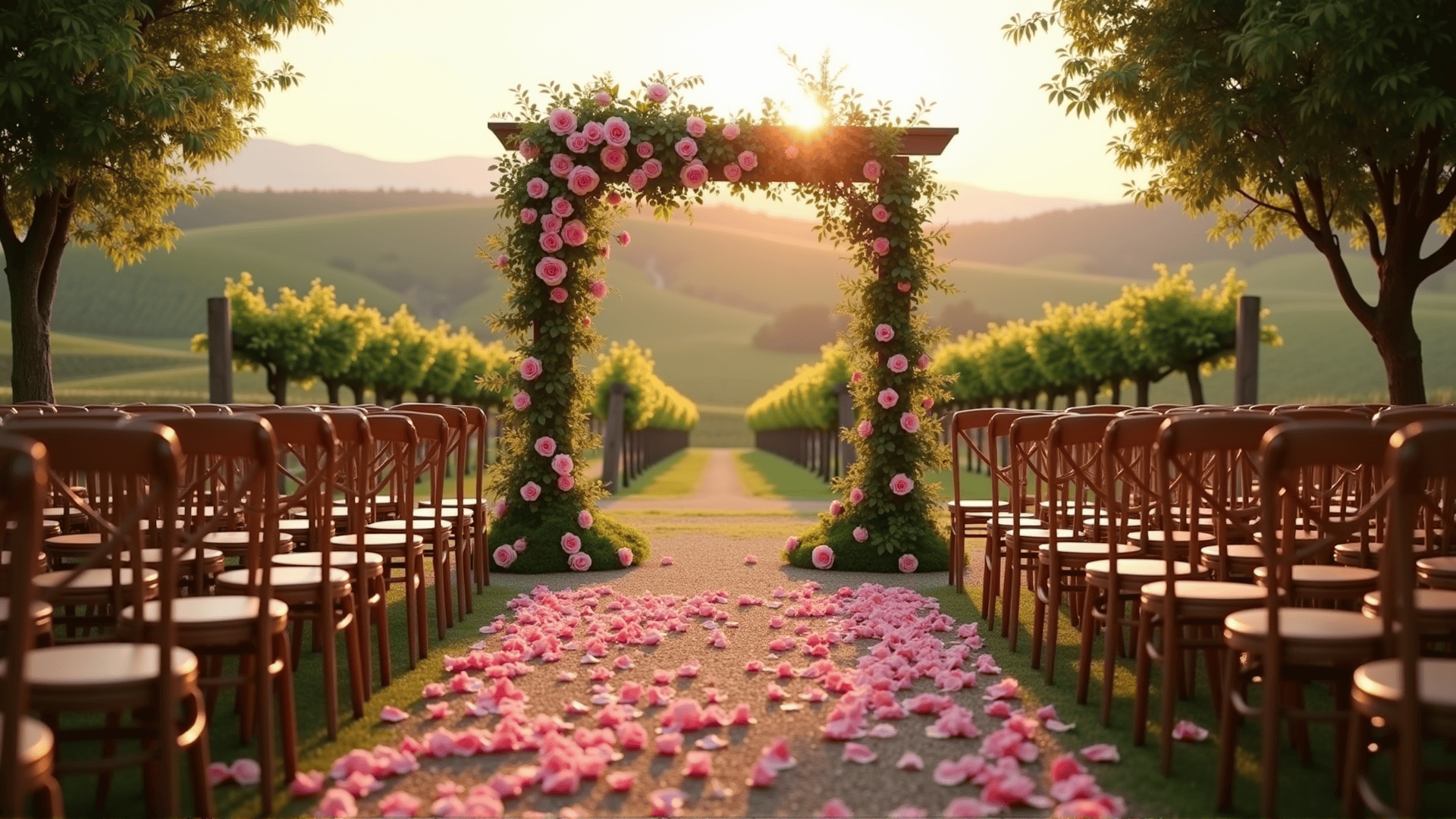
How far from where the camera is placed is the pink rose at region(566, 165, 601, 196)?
9.21m

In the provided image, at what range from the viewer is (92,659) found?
9.46ft

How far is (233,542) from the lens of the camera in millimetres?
5227

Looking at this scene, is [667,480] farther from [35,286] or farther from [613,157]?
[613,157]

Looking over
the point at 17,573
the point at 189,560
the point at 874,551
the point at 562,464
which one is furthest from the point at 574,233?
the point at 17,573

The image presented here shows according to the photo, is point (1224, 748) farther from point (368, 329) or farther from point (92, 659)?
point (368, 329)

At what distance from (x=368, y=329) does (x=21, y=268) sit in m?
14.3

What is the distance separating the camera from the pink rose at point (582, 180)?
921cm

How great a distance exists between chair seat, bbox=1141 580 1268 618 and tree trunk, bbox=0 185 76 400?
12072 millimetres

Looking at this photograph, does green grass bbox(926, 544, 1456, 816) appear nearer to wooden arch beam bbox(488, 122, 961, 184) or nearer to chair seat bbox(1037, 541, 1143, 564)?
chair seat bbox(1037, 541, 1143, 564)

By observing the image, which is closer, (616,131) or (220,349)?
(616,131)

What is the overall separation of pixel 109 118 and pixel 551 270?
591 cm

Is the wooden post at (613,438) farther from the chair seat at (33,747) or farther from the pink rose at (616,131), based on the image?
the chair seat at (33,747)

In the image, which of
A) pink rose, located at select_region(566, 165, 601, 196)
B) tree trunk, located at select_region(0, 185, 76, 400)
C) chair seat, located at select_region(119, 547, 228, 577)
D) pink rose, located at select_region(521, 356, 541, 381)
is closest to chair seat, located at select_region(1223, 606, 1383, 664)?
chair seat, located at select_region(119, 547, 228, 577)

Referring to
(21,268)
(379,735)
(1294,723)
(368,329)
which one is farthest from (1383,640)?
(368,329)
